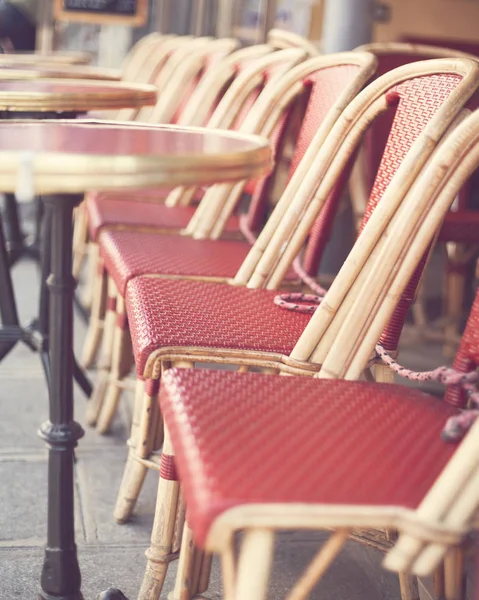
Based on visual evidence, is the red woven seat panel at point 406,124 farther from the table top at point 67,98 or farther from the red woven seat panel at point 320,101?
the table top at point 67,98

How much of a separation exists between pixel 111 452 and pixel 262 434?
51.5 inches

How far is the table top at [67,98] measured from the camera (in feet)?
5.94

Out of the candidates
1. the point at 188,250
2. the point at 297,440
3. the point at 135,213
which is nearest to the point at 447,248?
the point at 135,213

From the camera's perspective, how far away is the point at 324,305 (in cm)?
150

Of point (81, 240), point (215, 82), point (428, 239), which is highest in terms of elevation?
point (428, 239)

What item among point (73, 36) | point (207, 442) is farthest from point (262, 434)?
point (73, 36)

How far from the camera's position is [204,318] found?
1646mm

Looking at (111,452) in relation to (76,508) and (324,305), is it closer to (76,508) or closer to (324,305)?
(76,508)

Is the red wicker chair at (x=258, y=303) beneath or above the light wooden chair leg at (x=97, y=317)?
above

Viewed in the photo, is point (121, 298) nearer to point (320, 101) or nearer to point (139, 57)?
point (320, 101)

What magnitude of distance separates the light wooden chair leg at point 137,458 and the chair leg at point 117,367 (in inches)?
11.9

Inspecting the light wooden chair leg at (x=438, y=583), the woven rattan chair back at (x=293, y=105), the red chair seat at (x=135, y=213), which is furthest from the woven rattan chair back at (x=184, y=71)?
the light wooden chair leg at (x=438, y=583)

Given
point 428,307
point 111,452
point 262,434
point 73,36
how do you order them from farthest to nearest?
point 73,36 < point 428,307 < point 111,452 < point 262,434

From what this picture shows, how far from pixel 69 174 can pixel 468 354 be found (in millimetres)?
626
